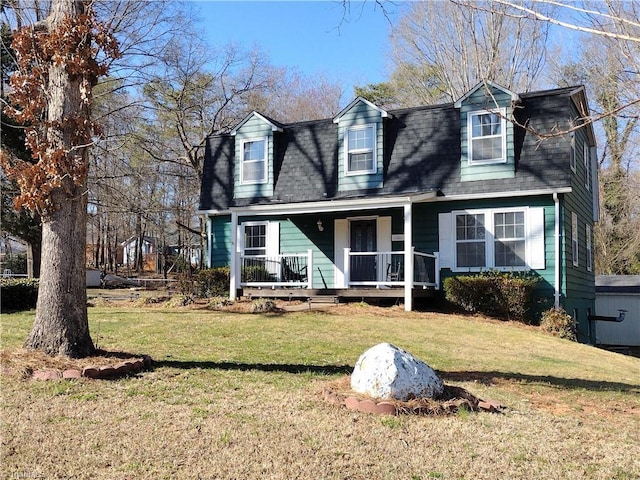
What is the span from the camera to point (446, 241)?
15711 millimetres

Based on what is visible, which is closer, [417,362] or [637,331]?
[417,362]

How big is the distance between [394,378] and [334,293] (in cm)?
971

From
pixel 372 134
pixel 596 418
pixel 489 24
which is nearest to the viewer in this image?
pixel 596 418

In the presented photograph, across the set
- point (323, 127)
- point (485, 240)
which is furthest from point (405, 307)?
point (323, 127)

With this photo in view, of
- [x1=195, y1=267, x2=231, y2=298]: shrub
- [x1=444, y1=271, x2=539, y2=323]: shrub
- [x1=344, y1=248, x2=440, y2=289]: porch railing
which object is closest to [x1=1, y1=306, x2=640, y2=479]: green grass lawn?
[x1=444, y1=271, x2=539, y2=323]: shrub

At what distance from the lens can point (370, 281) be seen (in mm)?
15680

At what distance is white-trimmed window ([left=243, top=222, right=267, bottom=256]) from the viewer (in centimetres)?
1809

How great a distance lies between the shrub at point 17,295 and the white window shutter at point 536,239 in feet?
39.5

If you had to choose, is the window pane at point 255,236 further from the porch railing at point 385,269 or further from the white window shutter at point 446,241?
the white window shutter at point 446,241

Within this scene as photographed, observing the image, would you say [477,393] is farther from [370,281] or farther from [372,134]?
[372,134]

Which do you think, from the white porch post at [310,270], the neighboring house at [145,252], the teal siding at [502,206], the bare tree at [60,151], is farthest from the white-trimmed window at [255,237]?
the neighboring house at [145,252]

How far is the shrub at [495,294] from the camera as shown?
544 inches

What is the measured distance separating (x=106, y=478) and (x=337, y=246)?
44.7 ft

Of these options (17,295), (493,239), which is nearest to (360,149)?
(493,239)
